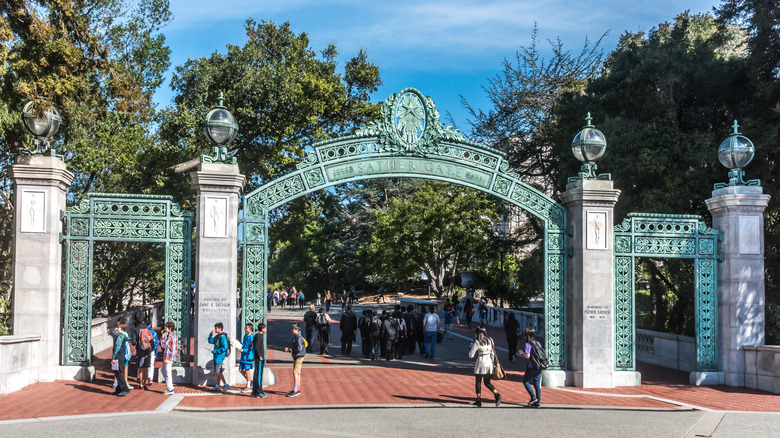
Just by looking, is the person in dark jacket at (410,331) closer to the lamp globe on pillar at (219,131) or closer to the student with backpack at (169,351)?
the student with backpack at (169,351)

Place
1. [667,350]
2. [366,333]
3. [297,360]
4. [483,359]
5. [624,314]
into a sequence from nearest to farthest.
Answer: [483,359] → [297,360] → [624,314] → [667,350] → [366,333]

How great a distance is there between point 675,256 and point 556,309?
268 cm

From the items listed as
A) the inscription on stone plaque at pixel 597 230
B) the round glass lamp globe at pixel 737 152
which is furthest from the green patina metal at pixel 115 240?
the round glass lamp globe at pixel 737 152

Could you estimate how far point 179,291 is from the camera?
45.5ft

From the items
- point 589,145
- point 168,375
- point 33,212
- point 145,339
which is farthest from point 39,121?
point 589,145

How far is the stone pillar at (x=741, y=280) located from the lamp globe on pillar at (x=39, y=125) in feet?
43.7

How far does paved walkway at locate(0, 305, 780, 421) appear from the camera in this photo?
11.7 meters

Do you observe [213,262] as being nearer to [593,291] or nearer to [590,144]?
[593,291]

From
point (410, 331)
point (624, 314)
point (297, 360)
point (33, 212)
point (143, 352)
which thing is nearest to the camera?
point (297, 360)

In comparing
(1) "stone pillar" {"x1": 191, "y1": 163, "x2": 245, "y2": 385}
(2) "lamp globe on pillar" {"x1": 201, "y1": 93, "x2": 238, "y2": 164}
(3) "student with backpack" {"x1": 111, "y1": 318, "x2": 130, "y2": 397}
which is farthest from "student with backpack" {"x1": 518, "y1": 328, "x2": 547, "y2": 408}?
(3) "student with backpack" {"x1": 111, "y1": 318, "x2": 130, "y2": 397}

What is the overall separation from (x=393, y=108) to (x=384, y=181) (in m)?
39.8

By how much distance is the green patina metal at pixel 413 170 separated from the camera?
14.4 metres

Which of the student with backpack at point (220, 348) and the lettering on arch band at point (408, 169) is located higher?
the lettering on arch band at point (408, 169)

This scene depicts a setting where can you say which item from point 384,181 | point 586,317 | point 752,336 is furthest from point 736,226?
point 384,181
